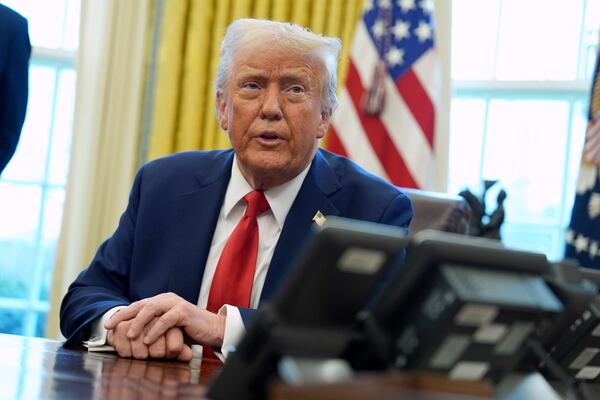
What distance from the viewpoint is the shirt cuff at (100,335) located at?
6.26 feet

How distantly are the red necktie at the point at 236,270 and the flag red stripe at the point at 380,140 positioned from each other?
7.03 feet

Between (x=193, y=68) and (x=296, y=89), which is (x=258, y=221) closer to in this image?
(x=296, y=89)

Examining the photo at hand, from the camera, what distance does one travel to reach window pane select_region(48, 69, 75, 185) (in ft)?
16.6

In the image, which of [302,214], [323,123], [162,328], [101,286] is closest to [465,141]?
A: [323,123]

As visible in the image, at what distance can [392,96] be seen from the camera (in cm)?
440

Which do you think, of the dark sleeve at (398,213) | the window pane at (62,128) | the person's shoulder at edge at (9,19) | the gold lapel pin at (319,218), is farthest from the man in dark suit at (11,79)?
the dark sleeve at (398,213)

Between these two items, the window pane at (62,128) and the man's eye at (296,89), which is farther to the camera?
Result: the window pane at (62,128)

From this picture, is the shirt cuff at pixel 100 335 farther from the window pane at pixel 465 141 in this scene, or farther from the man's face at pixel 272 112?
the window pane at pixel 465 141

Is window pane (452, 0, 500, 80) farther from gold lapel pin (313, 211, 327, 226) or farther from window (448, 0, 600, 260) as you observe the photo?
gold lapel pin (313, 211, 327, 226)

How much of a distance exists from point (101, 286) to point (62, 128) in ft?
9.96

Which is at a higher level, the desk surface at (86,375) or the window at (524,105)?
the window at (524,105)

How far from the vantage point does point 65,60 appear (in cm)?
509

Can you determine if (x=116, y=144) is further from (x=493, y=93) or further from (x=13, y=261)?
(x=493, y=93)

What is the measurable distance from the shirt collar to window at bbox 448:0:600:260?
231cm
